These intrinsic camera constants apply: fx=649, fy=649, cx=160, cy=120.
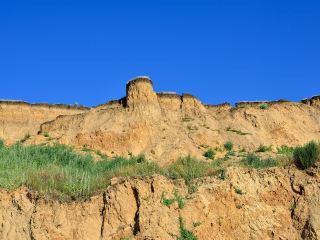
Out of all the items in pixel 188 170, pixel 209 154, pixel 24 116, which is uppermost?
pixel 24 116

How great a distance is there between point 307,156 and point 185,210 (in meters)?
3.96

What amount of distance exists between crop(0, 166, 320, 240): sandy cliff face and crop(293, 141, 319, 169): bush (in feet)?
1.06

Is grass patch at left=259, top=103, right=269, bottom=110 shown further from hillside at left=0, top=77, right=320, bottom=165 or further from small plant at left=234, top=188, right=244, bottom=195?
small plant at left=234, top=188, right=244, bottom=195

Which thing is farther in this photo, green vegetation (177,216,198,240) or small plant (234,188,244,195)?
small plant (234,188,244,195)

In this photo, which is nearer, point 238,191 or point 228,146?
point 238,191

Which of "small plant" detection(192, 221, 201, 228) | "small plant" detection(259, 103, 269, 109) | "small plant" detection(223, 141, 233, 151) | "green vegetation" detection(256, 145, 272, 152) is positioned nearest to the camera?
"small plant" detection(192, 221, 201, 228)

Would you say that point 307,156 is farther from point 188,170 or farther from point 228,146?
point 228,146

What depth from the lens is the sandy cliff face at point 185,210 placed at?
17062 millimetres

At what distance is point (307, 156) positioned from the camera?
18391 millimetres

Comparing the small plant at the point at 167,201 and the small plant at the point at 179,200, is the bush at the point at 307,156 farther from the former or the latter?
the small plant at the point at 167,201

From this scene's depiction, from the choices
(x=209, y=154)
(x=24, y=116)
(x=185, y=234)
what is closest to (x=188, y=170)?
(x=185, y=234)

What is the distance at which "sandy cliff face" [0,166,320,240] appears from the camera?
672 inches

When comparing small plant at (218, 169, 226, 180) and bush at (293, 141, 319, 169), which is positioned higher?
bush at (293, 141, 319, 169)

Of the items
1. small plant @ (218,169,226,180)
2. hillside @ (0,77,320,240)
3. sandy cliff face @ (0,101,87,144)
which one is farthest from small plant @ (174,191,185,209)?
sandy cliff face @ (0,101,87,144)
